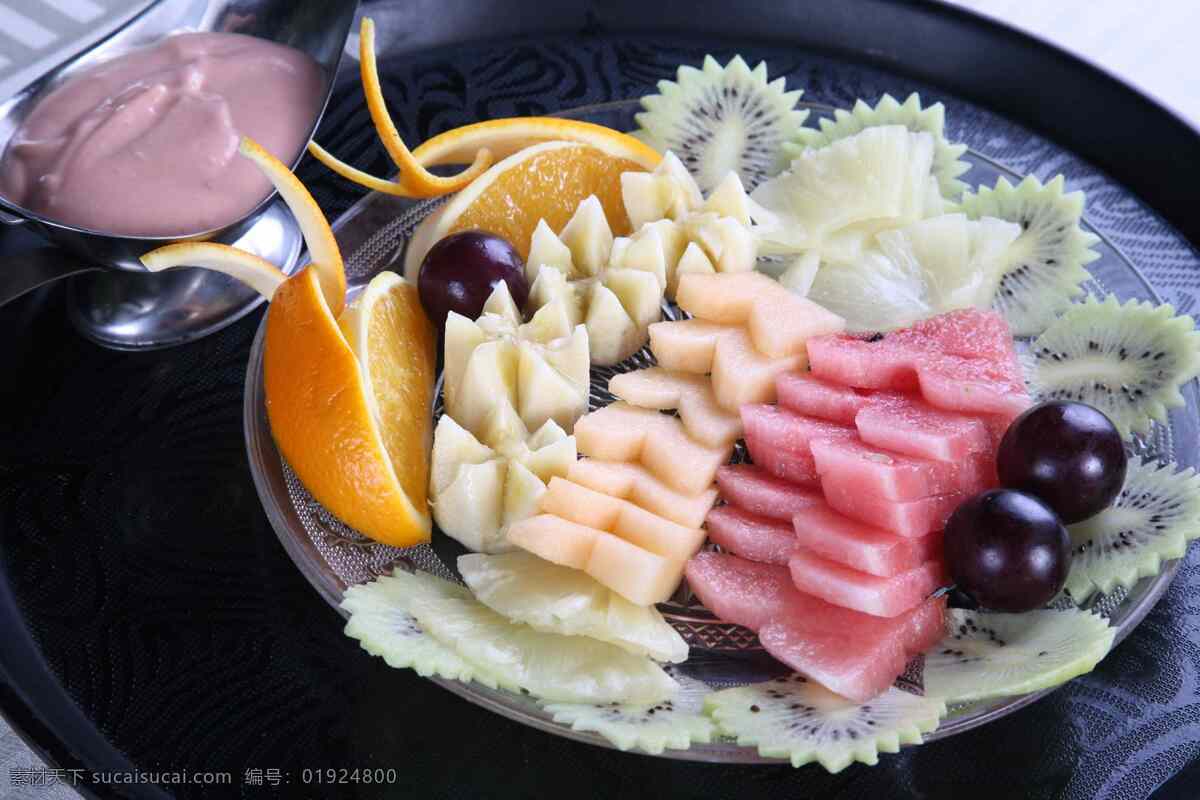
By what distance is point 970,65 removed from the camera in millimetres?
2818

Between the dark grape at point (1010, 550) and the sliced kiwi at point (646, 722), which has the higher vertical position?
the dark grape at point (1010, 550)

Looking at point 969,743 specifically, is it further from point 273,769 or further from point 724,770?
point 273,769

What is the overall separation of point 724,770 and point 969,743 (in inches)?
14.0

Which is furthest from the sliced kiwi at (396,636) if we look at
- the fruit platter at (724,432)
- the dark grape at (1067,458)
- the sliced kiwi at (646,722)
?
the dark grape at (1067,458)

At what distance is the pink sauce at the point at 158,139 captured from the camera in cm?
214

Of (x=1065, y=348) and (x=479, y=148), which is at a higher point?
(x=1065, y=348)

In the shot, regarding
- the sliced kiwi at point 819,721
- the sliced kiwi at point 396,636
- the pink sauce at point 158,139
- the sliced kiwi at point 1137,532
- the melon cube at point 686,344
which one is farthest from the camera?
the pink sauce at point 158,139

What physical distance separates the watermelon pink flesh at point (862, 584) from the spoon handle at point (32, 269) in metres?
1.39

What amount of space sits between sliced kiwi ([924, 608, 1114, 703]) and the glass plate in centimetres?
3

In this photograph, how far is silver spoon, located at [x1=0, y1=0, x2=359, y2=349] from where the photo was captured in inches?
83.4

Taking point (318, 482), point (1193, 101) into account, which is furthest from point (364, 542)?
point (1193, 101)

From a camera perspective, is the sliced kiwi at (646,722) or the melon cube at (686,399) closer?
the sliced kiwi at (646,722)

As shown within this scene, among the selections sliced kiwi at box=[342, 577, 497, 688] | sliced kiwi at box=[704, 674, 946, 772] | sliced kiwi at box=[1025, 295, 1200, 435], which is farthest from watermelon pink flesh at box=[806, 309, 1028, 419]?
sliced kiwi at box=[342, 577, 497, 688]

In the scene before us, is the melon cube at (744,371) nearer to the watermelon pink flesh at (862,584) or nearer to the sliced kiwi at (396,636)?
the watermelon pink flesh at (862,584)
